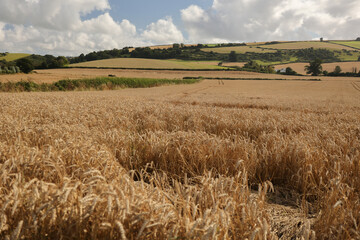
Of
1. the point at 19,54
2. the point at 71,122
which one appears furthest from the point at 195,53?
the point at 71,122

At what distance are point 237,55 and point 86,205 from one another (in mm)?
139068

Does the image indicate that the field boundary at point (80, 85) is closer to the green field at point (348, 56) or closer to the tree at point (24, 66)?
the tree at point (24, 66)

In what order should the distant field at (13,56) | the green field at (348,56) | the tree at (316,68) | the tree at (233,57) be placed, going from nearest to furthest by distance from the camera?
1. the tree at (316,68)
2. the distant field at (13,56)
3. the green field at (348,56)
4. the tree at (233,57)

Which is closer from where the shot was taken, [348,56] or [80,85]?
[80,85]

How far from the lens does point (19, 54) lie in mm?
117750

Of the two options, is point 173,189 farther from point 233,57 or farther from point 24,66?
point 233,57

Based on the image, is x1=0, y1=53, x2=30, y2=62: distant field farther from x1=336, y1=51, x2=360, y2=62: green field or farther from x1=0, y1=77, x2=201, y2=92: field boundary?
x1=336, y1=51, x2=360, y2=62: green field

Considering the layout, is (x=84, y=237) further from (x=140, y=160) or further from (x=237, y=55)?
(x=237, y=55)

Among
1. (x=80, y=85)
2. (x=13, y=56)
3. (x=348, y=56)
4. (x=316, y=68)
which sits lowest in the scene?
(x=80, y=85)

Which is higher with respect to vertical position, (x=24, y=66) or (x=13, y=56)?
(x=13, y=56)

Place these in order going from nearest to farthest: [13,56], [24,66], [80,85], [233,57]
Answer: [80,85] < [24,66] < [13,56] < [233,57]

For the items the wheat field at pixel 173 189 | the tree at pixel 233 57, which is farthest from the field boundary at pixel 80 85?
the tree at pixel 233 57

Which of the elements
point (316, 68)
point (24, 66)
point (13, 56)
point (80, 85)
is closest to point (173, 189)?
point (80, 85)

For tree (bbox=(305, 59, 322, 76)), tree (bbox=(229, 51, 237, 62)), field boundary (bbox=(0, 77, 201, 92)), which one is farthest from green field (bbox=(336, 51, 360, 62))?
field boundary (bbox=(0, 77, 201, 92))
